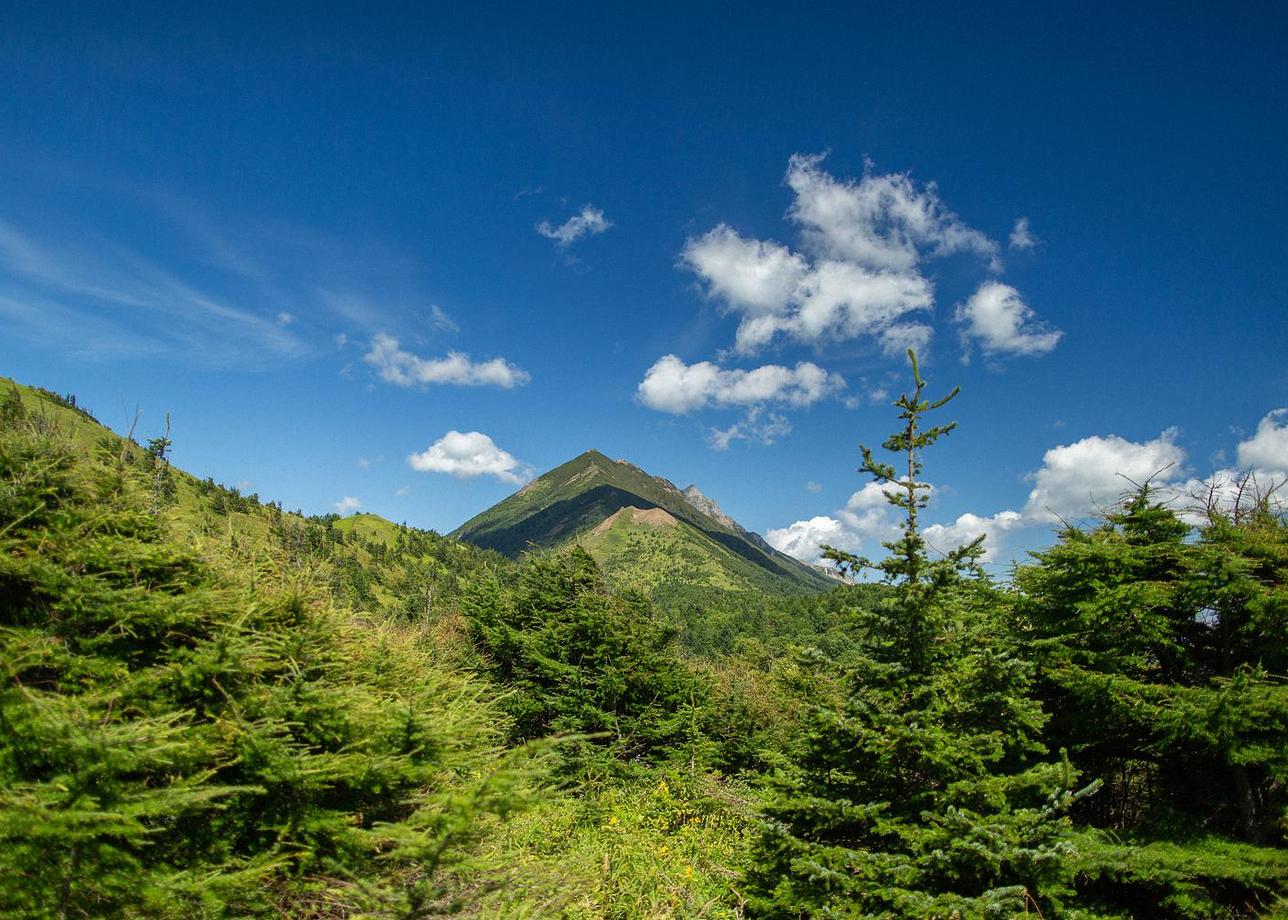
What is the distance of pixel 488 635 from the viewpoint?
29.5 m

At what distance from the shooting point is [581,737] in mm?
8672

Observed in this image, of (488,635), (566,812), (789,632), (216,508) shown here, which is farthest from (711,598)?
(566,812)

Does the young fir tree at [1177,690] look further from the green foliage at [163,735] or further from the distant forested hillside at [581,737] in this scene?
the green foliage at [163,735]

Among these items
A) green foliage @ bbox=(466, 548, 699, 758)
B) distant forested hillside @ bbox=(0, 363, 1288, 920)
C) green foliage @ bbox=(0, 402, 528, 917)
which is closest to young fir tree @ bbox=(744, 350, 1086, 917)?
distant forested hillside @ bbox=(0, 363, 1288, 920)

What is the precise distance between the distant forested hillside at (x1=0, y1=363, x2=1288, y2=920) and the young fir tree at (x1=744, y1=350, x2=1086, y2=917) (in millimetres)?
47

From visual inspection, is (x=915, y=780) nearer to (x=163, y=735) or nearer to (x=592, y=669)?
(x=163, y=735)

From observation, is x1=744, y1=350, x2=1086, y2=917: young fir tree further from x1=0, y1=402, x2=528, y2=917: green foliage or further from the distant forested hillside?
x1=0, y1=402, x2=528, y2=917: green foliage

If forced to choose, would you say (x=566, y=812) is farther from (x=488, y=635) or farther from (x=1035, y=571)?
(x=488, y=635)

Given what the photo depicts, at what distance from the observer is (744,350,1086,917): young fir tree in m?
7.06

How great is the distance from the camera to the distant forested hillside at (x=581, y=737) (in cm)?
452

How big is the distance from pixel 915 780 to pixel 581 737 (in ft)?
16.4

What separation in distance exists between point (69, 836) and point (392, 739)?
2.61 metres

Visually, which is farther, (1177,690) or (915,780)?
(1177,690)

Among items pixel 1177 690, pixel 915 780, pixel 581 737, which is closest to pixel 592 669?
pixel 581 737
